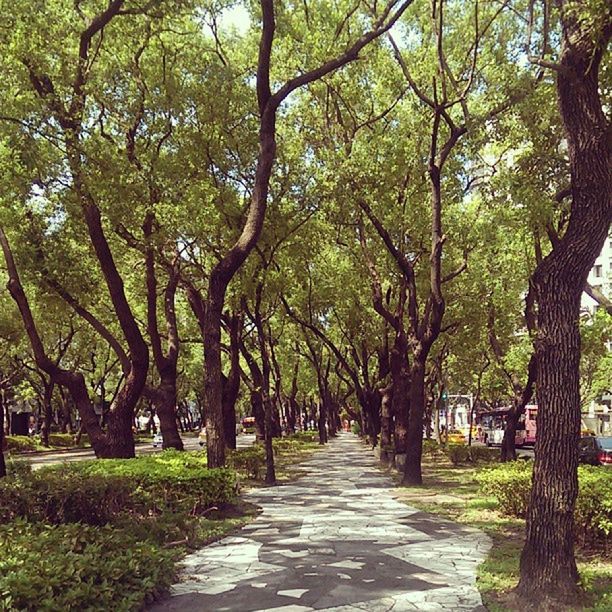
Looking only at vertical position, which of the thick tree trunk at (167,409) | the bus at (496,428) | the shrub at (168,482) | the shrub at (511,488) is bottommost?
the bus at (496,428)

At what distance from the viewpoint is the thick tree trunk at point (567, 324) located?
563 centimetres

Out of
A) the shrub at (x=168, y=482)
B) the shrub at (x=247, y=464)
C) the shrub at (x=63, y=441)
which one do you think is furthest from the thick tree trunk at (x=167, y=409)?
the shrub at (x=63, y=441)

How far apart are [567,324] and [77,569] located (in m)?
4.55

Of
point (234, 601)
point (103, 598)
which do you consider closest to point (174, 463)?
point (234, 601)

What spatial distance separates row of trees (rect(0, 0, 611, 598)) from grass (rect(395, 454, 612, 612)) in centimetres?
39

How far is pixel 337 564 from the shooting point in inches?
295

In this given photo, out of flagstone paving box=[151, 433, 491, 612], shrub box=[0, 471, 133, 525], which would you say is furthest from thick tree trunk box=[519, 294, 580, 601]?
shrub box=[0, 471, 133, 525]

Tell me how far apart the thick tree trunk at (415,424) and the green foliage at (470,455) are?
7.66m

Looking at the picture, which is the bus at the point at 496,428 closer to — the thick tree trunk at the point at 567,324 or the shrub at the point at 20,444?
the shrub at the point at 20,444

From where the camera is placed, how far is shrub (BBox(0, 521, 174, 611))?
4578mm

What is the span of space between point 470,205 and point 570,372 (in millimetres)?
15516

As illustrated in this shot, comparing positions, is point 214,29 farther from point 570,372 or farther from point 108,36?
point 570,372

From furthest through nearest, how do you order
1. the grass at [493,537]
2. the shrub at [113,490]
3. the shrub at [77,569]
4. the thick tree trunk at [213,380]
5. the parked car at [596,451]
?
the parked car at [596,451] < the thick tree trunk at [213,380] < the shrub at [113,490] < the grass at [493,537] < the shrub at [77,569]

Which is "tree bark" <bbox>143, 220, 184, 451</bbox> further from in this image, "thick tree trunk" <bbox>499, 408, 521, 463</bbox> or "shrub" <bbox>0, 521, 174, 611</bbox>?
"thick tree trunk" <bbox>499, 408, 521, 463</bbox>
